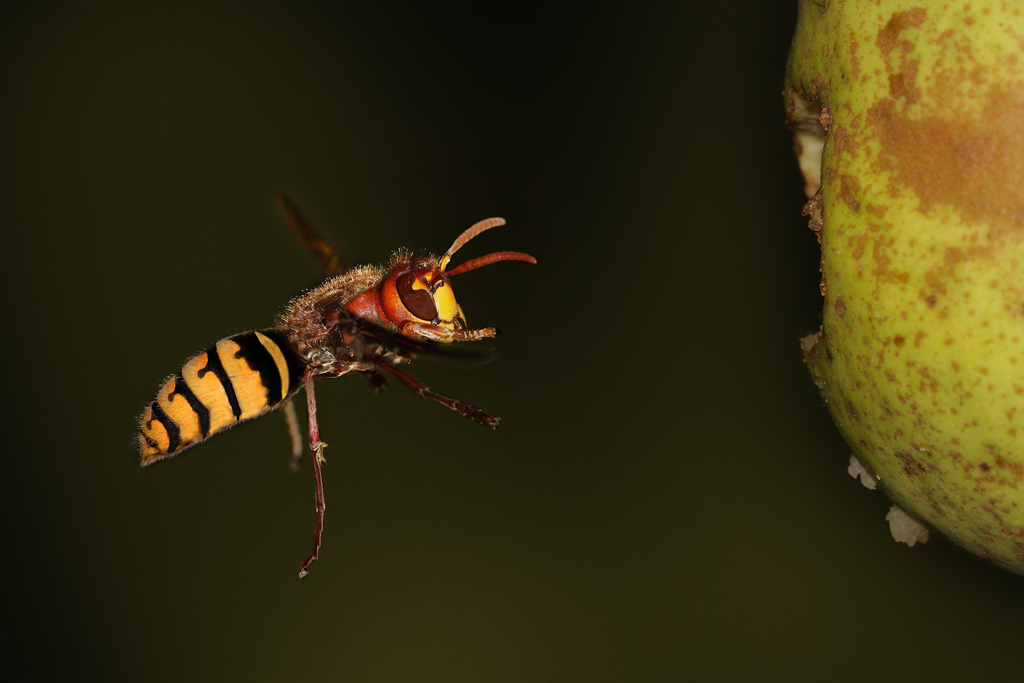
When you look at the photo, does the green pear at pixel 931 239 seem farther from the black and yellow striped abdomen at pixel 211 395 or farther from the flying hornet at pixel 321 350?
the black and yellow striped abdomen at pixel 211 395

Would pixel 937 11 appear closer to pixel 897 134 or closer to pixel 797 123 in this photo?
pixel 897 134

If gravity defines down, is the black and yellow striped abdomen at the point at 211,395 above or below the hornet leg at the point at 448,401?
above

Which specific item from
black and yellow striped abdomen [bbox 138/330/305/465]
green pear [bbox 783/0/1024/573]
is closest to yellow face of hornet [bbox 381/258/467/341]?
black and yellow striped abdomen [bbox 138/330/305/465]

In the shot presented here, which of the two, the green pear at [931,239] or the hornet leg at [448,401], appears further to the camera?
the hornet leg at [448,401]

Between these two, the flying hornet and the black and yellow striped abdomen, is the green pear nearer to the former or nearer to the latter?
the flying hornet

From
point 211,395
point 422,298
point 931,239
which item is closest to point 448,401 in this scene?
point 422,298

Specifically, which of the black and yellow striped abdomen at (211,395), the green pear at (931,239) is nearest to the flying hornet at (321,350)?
the black and yellow striped abdomen at (211,395)
